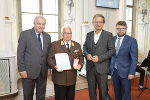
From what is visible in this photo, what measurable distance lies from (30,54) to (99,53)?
971mm

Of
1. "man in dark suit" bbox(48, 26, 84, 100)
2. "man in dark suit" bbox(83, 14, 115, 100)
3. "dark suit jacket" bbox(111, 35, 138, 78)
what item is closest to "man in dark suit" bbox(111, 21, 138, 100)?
"dark suit jacket" bbox(111, 35, 138, 78)

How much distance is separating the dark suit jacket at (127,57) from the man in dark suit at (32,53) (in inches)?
43.8

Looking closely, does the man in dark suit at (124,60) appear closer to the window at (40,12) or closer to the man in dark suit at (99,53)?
the man in dark suit at (99,53)

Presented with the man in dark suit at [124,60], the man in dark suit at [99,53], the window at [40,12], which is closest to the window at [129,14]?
the window at [40,12]

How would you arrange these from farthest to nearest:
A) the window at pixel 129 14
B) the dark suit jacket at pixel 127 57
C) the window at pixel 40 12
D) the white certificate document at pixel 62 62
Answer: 1. the window at pixel 129 14
2. the window at pixel 40 12
3. the dark suit jacket at pixel 127 57
4. the white certificate document at pixel 62 62

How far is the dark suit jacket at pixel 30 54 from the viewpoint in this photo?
2.26m

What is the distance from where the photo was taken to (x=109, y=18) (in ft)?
16.7

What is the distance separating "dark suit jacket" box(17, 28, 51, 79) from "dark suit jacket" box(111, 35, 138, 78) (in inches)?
45.1

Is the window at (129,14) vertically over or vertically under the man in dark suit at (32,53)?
over

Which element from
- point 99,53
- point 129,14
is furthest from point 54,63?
point 129,14

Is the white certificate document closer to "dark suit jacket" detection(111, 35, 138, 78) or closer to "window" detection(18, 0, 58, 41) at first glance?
"dark suit jacket" detection(111, 35, 138, 78)

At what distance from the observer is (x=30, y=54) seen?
90.0 inches

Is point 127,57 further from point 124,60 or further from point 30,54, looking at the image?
point 30,54

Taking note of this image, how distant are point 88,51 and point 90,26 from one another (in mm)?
2542
